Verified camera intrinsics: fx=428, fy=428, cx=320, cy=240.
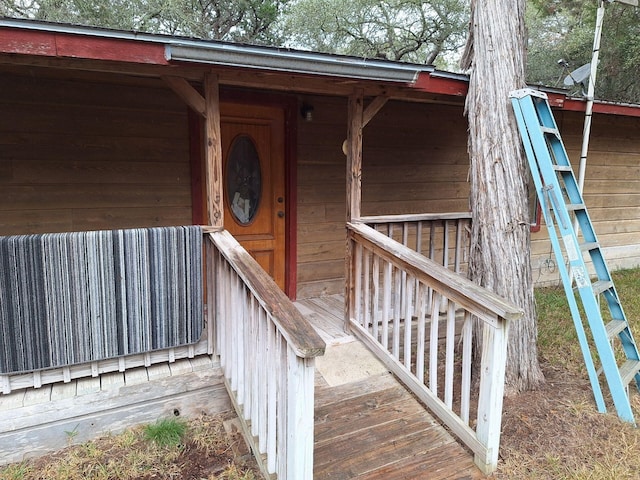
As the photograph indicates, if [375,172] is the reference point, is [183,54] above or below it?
above

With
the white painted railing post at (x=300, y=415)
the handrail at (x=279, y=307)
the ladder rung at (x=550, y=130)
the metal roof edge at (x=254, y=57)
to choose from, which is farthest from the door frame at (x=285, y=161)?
the white painted railing post at (x=300, y=415)

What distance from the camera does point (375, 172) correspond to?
4625 mm

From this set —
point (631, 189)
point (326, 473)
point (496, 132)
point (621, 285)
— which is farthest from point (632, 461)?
point (631, 189)

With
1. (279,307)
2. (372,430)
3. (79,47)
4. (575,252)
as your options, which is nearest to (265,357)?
(279,307)

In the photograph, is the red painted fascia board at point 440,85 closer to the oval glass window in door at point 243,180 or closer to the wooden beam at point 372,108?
the wooden beam at point 372,108

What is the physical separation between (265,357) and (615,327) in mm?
2392

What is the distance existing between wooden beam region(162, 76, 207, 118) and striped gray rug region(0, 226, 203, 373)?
758 mm

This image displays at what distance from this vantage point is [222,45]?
2.35m

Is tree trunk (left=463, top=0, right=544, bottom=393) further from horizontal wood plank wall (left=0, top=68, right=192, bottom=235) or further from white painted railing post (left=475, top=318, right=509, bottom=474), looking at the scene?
horizontal wood plank wall (left=0, top=68, right=192, bottom=235)

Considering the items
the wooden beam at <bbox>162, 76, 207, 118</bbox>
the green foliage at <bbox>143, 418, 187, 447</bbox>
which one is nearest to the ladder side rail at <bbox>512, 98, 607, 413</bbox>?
the wooden beam at <bbox>162, 76, 207, 118</bbox>

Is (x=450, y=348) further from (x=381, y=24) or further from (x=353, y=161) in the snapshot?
(x=381, y=24)

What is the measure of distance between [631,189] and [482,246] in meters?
4.90

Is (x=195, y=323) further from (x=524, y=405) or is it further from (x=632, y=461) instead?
(x=632, y=461)

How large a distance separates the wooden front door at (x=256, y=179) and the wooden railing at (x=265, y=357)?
129 centimetres
